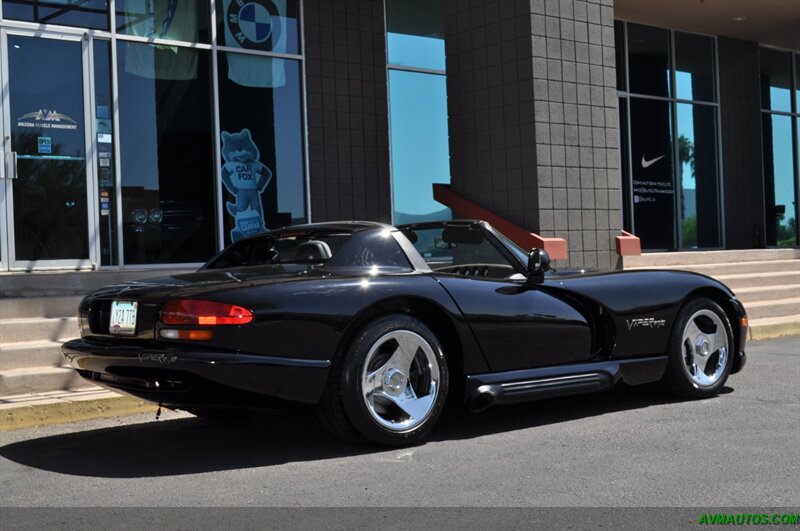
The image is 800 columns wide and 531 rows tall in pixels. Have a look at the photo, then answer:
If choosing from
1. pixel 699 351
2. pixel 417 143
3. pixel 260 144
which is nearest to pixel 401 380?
pixel 699 351

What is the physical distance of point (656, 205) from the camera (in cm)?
1653

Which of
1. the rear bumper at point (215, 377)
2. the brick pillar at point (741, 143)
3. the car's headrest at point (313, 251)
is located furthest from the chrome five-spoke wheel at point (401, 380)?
the brick pillar at point (741, 143)

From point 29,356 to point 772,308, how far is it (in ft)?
29.2

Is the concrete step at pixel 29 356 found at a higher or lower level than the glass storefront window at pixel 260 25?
lower

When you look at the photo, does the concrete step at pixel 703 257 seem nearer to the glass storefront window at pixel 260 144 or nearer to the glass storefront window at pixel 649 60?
the glass storefront window at pixel 649 60

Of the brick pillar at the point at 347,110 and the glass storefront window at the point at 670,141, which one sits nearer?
the brick pillar at the point at 347,110

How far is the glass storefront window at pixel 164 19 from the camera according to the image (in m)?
10.6

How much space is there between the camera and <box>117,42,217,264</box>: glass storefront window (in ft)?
34.0

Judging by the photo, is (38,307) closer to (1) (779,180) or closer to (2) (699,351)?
(2) (699,351)

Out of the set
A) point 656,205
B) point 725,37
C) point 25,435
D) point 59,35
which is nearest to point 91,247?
point 59,35

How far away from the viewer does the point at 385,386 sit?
4.80 metres

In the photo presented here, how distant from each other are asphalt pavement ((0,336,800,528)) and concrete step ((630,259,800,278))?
6130 millimetres

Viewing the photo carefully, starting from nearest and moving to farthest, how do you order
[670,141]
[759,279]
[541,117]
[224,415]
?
[224,415]
[541,117]
[759,279]
[670,141]

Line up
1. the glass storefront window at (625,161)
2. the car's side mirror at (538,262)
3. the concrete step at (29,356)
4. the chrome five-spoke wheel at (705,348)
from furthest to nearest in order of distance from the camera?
the glass storefront window at (625,161)
the concrete step at (29,356)
the chrome five-spoke wheel at (705,348)
the car's side mirror at (538,262)
